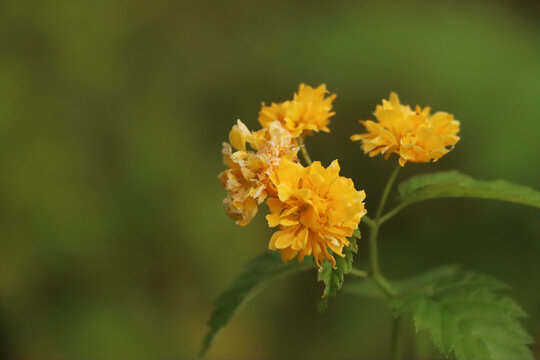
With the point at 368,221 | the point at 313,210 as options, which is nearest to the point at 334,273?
the point at 313,210

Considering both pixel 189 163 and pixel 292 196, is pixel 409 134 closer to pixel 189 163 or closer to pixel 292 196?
pixel 292 196

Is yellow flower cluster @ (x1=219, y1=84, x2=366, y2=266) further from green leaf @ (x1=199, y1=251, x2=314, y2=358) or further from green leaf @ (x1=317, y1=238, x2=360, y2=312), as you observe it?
green leaf @ (x1=199, y1=251, x2=314, y2=358)

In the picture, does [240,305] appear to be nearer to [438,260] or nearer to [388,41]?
[438,260]

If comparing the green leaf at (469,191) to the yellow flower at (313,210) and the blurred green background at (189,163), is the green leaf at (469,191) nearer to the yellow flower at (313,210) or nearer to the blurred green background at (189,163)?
the yellow flower at (313,210)

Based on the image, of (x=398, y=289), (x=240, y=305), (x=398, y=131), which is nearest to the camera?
(x=398, y=131)

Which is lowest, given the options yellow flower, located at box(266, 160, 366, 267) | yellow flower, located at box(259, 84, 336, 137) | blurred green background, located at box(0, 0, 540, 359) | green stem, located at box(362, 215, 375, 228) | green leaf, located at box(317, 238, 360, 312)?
blurred green background, located at box(0, 0, 540, 359)

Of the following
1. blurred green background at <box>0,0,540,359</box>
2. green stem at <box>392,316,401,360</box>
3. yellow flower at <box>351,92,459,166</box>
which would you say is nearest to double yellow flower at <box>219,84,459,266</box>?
yellow flower at <box>351,92,459,166</box>

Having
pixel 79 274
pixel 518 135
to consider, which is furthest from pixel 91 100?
pixel 518 135
